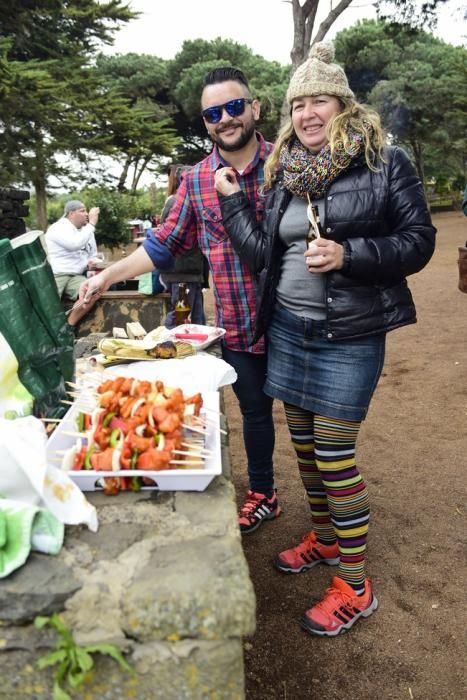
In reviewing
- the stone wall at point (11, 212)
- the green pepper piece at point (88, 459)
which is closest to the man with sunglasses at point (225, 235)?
the green pepper piece at point (88, 459)

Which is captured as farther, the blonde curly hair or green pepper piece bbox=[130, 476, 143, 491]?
the blonde curly hair

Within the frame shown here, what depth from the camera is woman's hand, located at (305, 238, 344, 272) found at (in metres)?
2.10

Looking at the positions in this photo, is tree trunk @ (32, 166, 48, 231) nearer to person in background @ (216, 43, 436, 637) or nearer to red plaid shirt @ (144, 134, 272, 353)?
red plaid shirt @ (144, 134, 272, 353)

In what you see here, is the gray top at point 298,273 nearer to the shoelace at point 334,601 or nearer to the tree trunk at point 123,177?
the shoelace at point 334,601

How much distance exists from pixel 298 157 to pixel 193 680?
176 cm

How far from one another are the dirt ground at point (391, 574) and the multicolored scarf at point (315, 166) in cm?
177

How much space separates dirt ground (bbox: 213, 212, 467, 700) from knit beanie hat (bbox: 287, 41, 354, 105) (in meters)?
2.12

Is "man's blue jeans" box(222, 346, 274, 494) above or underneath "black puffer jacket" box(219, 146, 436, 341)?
underneath

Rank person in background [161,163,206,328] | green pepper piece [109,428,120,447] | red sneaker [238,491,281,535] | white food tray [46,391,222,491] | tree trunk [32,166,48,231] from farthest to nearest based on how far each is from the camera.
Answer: tree trunk [32,166,48,231] → person in background [161,163,206,328] → red sneaker [238,491,281,535] → green pepper piece [109,428,120,447] → white food tray [46,391,222,491]

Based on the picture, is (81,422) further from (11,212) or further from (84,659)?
(11,212)

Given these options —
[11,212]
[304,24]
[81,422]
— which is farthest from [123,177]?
[81,422]

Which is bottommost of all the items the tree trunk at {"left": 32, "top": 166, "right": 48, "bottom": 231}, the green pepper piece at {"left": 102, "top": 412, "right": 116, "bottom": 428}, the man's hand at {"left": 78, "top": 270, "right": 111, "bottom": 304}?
the tree trunk at {"left": 32, "top": 166, "right": 48, "bottom": 231}

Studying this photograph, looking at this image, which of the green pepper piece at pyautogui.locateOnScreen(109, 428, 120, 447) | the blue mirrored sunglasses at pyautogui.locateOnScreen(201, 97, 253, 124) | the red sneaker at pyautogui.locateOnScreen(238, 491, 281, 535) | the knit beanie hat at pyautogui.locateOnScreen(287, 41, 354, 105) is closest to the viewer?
the green pepper piece at pyautogui.locateOnScreen(109, 428, 120, 447)

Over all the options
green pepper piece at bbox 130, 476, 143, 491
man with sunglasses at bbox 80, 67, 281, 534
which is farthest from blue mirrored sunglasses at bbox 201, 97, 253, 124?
green pepper piece at bbox 130, 476, 143, 491
